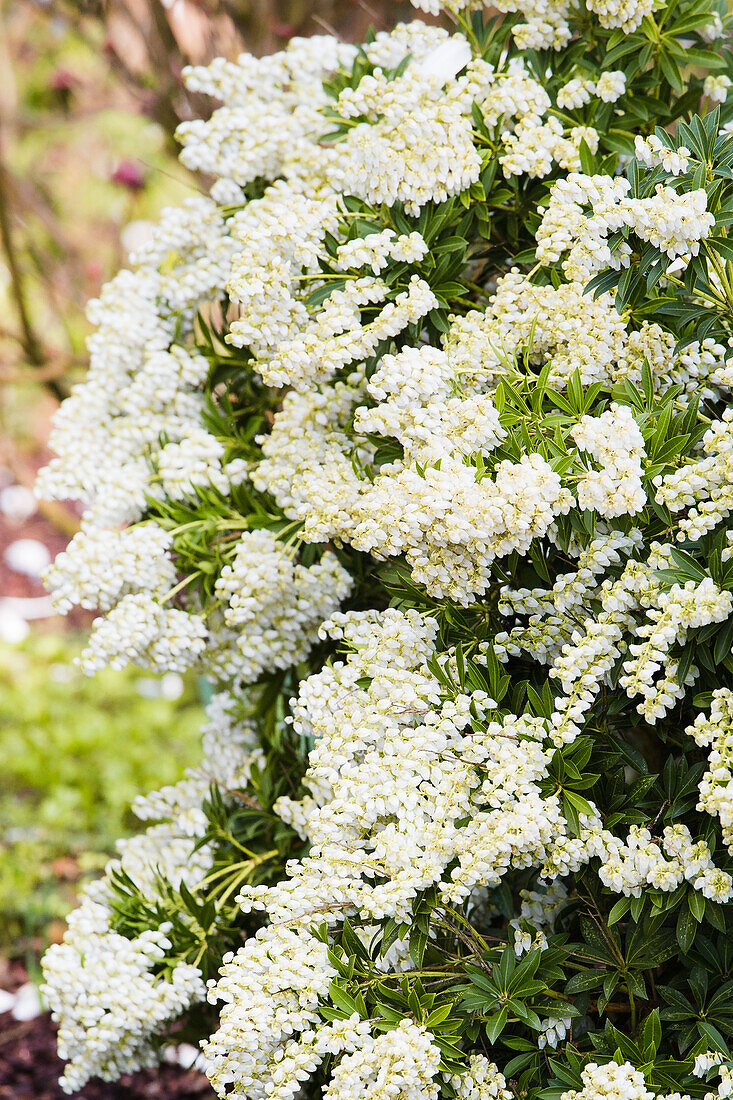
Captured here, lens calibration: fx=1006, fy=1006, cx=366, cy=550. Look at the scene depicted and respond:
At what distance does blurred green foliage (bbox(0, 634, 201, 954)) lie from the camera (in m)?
3.27

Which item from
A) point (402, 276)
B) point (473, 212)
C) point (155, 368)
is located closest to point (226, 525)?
point (155, 368)

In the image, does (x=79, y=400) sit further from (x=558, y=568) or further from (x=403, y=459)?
(x=558, y=568)

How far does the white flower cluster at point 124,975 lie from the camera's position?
184 centimetres

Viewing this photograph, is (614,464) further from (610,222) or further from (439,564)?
(610,222)

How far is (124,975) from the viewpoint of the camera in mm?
1864

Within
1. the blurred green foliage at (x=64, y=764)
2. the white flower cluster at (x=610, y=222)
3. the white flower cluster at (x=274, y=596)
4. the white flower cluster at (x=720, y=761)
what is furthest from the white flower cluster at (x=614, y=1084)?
the blurred green foliage at (x=64, y=764)

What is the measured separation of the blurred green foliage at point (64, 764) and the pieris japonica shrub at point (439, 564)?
1.27 metres

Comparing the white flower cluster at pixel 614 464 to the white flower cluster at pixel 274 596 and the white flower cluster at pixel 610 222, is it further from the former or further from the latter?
the white flower cluster at pixel 274 596

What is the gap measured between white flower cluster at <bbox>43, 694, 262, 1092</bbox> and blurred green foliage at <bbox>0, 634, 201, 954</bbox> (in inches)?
39.8

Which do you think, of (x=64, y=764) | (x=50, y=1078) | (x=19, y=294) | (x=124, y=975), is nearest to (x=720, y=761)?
(x=124, y=975)

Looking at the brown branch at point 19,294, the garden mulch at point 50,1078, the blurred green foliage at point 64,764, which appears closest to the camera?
the garden mulch at point 50,1078

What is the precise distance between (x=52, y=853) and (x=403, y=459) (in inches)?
93.0

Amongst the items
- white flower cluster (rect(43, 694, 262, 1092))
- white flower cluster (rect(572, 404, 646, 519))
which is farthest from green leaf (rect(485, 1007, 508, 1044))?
white flower cluster (rect(572, 404, 646, 519))

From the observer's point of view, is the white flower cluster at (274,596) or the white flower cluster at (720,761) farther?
the white flower cluster at (274,596)
